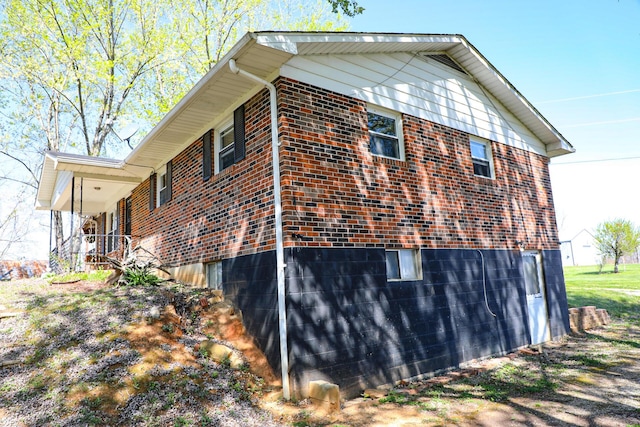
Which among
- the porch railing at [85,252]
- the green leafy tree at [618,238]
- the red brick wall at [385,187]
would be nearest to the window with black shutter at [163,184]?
the porch railing at [85,252]

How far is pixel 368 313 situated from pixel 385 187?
2.24 m

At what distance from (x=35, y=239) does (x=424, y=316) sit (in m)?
38.5

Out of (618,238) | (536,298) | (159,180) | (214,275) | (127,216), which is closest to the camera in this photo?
(214,275)

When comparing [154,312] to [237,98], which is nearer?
[154,312]

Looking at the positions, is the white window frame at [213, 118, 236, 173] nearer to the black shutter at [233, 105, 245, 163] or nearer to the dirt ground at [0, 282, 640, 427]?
the black shutter at [233, 105, 245, 163]

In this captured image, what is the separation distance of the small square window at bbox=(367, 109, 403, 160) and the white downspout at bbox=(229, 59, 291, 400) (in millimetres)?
1973

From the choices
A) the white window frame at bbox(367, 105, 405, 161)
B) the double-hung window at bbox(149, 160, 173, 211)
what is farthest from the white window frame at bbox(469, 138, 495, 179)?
the double-hung window at bbox(149, 160, 173, 211)

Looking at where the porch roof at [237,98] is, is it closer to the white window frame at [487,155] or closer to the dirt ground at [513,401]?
the white window frame at [487,155]

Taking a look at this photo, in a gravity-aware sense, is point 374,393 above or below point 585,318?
below

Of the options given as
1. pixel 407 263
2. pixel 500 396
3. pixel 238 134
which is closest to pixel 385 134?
pixel 407 263

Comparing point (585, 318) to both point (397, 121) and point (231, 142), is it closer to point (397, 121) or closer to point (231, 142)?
point (397, 121)

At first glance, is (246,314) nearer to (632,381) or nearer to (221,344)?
(221,344)

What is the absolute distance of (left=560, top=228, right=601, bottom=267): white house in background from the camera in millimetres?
51906

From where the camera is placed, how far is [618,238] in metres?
31.8
